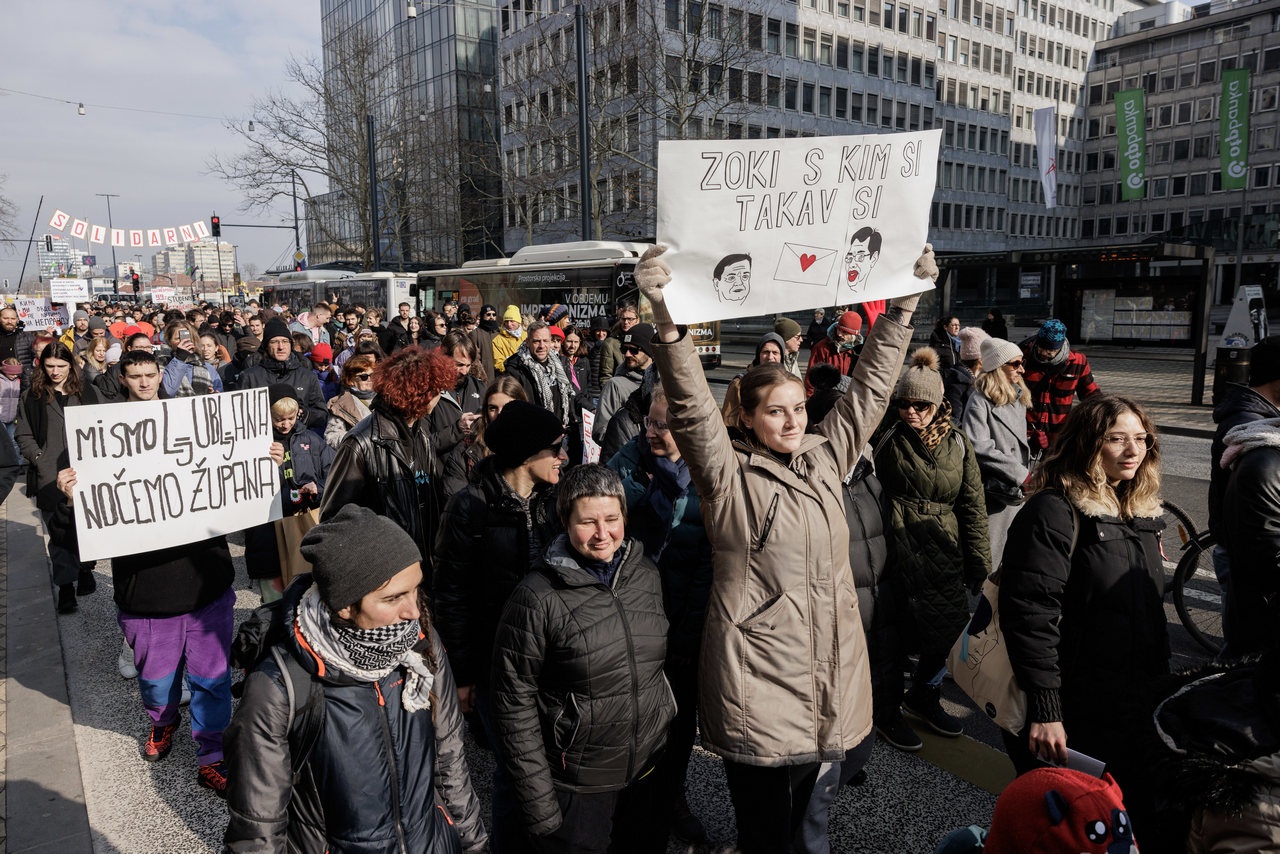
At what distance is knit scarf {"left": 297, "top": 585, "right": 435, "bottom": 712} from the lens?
200 cm

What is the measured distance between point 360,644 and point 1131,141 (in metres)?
43.7

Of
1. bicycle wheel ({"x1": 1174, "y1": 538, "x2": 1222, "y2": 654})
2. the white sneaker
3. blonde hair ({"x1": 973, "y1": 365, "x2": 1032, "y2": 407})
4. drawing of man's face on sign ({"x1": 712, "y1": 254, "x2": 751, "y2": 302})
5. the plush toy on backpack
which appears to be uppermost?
drawing of man's face on sign ({"x1": 712, "y1": 254, "x2": 751, "y2": 302})

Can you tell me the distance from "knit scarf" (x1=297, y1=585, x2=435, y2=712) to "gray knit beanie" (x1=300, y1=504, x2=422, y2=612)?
0.18 feet

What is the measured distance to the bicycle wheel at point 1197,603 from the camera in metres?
4.95

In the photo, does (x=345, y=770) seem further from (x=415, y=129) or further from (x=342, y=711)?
(x=415, y=129)

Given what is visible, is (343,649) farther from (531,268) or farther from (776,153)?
(531,268)

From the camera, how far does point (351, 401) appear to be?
5.16m

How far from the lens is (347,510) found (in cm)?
218

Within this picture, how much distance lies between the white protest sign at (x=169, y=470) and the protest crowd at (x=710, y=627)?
123 mm

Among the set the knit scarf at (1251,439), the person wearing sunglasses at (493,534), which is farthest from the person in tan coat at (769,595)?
the knit scarf at (1251,439)

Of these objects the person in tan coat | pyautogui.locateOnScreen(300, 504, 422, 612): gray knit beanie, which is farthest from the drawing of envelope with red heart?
pyautogui.locateOnScreen(300, 504, 422, 612): gray knit beanie

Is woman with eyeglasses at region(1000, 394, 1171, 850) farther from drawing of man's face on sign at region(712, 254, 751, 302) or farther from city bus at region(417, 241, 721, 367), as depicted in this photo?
city bus at region(417, 241, 721, 367)

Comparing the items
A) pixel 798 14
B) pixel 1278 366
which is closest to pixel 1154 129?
pixel 798 14

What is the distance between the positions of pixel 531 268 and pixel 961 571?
1852 cm
